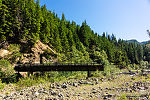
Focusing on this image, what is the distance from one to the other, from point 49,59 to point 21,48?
32.1 feet

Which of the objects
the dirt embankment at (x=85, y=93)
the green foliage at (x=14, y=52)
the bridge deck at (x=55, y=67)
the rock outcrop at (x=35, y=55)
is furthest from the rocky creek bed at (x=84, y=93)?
the rock outcrop at (x=35, y=55)

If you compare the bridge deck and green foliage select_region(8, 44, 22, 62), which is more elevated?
green foliage select_region(8, 44, 22, 62)

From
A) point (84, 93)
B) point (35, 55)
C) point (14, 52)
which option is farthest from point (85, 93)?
point (35, 55)

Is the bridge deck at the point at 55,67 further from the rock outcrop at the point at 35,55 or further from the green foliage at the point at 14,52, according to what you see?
the rock outcrop at the point at 35,55

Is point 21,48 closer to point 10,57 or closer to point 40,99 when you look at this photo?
point 10,57

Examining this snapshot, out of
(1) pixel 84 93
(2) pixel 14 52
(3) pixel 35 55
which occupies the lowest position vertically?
(1) pixel 84 93

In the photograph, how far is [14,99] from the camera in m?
8.10

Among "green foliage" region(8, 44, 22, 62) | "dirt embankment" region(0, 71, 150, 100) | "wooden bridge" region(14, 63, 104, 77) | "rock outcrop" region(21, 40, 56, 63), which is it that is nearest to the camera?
"dirt embankment" region(0, 71, 150, 100)

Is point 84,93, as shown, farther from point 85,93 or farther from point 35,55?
point 35,55

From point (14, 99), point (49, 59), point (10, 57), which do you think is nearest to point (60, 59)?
point (49, 59)

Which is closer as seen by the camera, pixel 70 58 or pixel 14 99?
pixel 14 99

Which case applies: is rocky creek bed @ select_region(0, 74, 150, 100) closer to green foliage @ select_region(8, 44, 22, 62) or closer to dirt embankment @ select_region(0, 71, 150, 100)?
dirt embankment @ select_region(0, 71, 150, 100)

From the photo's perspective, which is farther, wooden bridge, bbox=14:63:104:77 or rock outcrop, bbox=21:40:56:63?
rock outcrop, bbox=21:40:56:63

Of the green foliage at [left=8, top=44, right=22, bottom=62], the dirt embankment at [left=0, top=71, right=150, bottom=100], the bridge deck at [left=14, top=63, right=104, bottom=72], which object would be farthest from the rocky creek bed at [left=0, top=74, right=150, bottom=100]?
the green foliage at [left=8, top=44, right=22, bottom=62]
